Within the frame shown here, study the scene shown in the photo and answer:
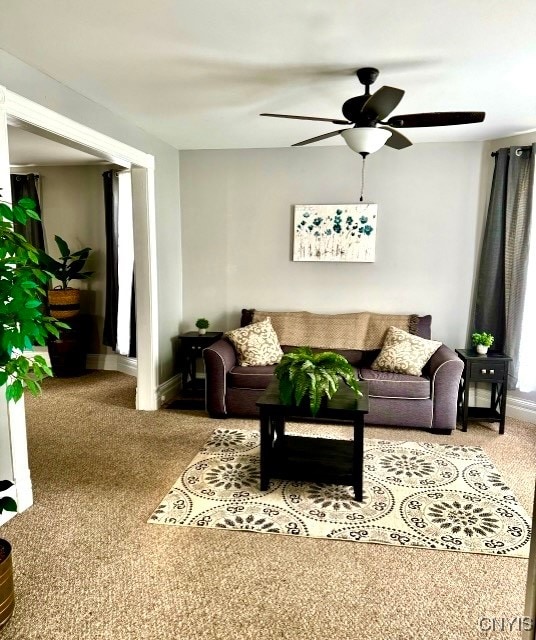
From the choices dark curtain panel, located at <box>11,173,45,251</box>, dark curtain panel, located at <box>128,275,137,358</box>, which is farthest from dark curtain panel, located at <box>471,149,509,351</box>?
dark curtain panel, located at <box>11,173,45,251</box>

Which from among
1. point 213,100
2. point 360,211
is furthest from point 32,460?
point 360,211

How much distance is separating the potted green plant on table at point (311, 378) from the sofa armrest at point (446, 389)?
45.8 inches

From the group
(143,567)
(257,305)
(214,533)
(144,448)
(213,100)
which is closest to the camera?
(143,567)

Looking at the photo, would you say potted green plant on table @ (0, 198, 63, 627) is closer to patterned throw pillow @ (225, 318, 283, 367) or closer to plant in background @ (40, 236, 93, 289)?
patterned throw pillow @ (225, 318, 283, 367)

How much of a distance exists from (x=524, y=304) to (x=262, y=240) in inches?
101

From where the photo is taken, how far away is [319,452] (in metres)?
2.93

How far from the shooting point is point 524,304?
3.93 meters

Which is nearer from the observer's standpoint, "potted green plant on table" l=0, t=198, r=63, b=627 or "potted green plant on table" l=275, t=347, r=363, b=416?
"potted green plant on table" l=0, t=198, r=63, b=627

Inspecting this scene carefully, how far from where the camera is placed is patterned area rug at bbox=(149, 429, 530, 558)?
2352 mm

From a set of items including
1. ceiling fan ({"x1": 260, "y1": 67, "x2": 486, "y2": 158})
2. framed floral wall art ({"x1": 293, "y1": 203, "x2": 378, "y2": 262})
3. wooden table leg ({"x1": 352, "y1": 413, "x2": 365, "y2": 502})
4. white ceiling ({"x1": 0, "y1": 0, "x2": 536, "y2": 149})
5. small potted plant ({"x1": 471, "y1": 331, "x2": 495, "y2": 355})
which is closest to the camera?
white ceiling ({"x1": 0, "y1": 0, "x2": 536, "y2": 149})

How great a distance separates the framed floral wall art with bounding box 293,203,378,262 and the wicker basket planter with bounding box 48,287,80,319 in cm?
279

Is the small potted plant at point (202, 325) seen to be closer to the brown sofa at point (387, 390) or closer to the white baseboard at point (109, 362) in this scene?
the brown sofa at point (387, 390)

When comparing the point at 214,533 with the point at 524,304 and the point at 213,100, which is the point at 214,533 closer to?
the point at 213,100

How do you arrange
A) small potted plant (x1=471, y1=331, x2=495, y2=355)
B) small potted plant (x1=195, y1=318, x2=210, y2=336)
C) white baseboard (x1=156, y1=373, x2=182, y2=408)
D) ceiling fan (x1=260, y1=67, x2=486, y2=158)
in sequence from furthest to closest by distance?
small potted plant (x1=195, y1=318, x2=210, y2=336), white baseboard (x1=156, y1=373, x2=182, y2=408), small potted plant (x1=471, y1=331, x2=495, y2=355), ceiling fan (x1=260, y1=67, x2=486, y2=158)
